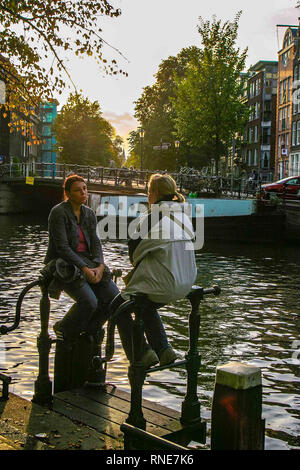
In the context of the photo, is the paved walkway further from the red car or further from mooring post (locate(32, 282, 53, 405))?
the red car

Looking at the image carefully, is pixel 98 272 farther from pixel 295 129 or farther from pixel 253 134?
pixel 253 134

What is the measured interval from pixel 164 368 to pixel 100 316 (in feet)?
3.59

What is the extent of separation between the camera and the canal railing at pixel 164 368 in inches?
137

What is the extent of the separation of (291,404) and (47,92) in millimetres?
7207

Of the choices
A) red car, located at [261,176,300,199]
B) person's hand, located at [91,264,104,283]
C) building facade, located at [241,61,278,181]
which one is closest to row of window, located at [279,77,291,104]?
building facade, located at [241,61,278,181]

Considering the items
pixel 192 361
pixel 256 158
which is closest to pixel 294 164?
pixel 256 158

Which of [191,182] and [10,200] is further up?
[191,182]

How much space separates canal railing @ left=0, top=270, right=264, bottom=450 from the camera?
3.49 m

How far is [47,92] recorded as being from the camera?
11.0 m

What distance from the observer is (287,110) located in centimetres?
6222

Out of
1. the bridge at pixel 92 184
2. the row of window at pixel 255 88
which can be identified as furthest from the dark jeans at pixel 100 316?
the row of window at pixel 255 88

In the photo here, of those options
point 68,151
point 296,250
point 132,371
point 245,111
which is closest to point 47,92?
point 132,371

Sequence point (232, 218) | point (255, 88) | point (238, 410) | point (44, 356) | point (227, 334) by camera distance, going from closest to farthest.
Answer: point (238, 410), point (44, 356), point (227, 334), point (232, 218), point (255, 88)
